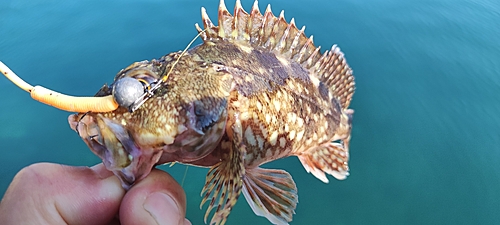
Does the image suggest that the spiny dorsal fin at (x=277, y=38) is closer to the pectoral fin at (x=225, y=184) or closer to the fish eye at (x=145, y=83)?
the fish eye at (x=145, y=83)

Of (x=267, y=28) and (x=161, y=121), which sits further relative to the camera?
(x=267, y=28)

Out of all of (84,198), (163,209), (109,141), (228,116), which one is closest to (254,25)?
(228,116)

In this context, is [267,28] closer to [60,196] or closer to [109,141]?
[109,141]

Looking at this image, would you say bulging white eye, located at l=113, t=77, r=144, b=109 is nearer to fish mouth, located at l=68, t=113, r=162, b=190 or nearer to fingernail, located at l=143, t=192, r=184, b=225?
fish mouth, located at l=68, t=113, r=162, b=190

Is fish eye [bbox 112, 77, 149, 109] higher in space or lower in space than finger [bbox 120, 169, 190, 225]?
higher

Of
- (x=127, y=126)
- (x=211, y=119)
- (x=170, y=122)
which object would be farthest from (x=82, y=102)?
(x=211, y=119)

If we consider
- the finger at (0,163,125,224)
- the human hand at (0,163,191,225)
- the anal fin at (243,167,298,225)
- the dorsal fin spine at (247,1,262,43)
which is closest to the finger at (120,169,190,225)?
the human hand at (0,163,191,225)
